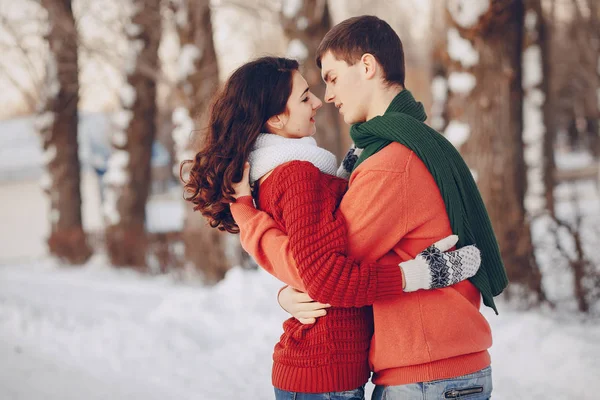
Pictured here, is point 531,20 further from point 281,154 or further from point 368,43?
point 281,154

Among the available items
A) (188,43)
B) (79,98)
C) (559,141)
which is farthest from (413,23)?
(559,141)

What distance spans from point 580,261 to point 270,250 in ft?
15.9

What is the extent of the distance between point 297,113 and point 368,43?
1.27 ft

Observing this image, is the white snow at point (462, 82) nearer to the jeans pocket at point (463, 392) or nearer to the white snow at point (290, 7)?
the white snow at point (290, 7)

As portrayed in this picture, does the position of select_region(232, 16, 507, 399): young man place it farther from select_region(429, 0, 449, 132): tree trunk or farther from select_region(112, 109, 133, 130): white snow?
select_region(112, 109, 133, 130): white snow

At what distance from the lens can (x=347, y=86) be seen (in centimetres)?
240

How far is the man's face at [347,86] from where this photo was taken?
238cm

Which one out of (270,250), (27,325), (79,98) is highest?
(79,98)

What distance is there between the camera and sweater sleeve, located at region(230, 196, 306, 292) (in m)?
2.21

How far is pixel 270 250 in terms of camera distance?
227cm

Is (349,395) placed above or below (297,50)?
below

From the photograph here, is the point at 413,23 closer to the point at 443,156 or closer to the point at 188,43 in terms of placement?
the point at 188,43

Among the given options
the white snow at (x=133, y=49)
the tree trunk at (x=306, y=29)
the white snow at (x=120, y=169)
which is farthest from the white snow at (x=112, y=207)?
the tree trunk at (x=306, y=29)

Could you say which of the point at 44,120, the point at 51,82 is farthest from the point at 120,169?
the point at 51,82
